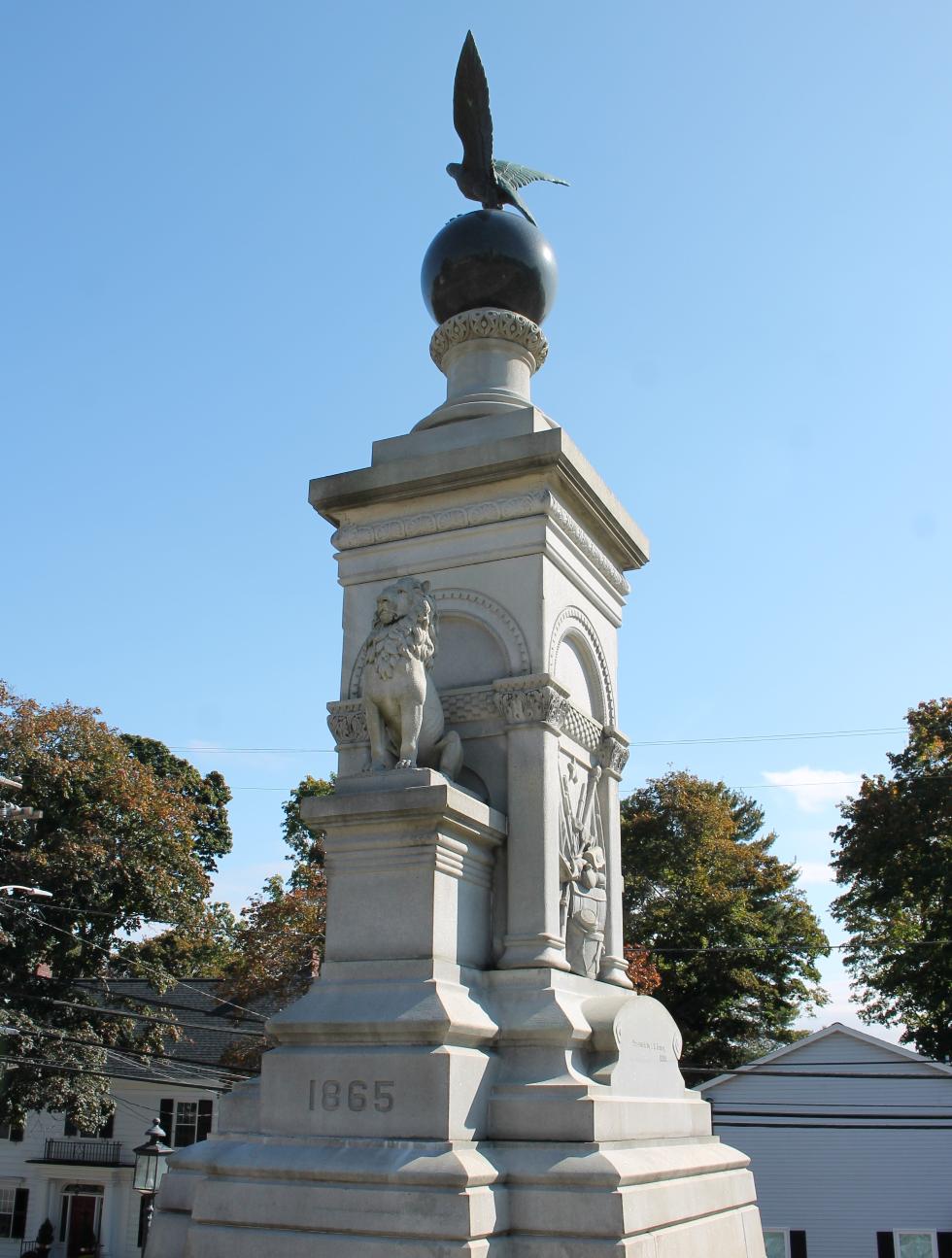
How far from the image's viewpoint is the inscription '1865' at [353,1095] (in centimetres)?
681

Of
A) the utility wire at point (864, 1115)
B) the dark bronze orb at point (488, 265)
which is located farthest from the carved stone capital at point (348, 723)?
the utility wire at point (864, 1115)

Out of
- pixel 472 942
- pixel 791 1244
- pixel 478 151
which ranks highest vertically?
pixel 478 151

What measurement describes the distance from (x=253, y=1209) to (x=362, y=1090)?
2.86 feet

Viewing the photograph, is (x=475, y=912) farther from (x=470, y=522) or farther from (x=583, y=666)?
(x=470, y=522)

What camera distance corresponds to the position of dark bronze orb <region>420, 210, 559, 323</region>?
33.6 ft

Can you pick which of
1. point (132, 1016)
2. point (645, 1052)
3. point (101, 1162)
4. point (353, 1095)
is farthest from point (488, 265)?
point (101, 1162)

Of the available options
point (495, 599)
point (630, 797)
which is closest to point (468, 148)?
point (495, 599)

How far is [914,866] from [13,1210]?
31.2 meters

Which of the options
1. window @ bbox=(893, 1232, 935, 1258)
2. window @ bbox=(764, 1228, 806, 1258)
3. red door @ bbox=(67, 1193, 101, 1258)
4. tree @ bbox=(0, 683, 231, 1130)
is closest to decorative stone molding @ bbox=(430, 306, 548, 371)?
tree @ bbox=(0, 683, 231, 1130)

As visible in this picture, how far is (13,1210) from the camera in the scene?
131 feet

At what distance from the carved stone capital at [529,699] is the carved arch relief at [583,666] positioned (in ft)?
1.57

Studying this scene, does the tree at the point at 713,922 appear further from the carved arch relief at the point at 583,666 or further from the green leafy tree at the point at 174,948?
the carved arch relief at the point at 583,666

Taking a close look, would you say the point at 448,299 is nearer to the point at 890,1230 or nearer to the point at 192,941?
the point at 192,941

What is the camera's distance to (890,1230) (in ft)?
90.1
